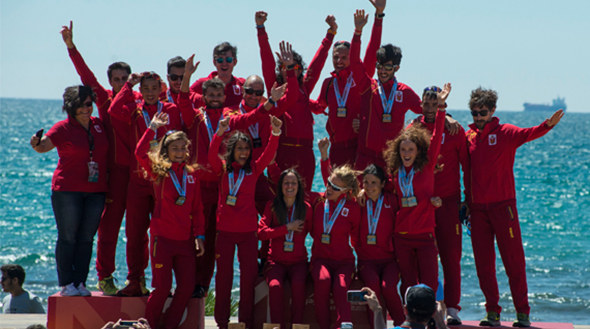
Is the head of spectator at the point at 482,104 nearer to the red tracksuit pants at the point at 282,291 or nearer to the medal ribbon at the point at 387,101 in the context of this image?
the medal ribbon at the point at 387,101

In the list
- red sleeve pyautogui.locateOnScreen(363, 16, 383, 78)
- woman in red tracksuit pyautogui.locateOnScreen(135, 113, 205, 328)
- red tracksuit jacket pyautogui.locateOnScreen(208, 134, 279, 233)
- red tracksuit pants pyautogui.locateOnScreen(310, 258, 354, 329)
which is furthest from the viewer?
red sleeve pyautogui.locateOnScreen(363, 16, 383, 78)

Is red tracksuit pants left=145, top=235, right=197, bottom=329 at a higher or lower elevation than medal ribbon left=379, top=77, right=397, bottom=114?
lower

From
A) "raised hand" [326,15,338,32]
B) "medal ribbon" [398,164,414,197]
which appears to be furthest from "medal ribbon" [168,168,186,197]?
"raised hand" [326,15,338,32]

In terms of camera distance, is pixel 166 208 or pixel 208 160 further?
pixel 208 160

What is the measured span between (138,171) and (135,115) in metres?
0.65

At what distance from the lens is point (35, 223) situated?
26.8 m

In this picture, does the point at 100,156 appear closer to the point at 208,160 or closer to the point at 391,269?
the point at 208,160

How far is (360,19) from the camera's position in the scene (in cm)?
779

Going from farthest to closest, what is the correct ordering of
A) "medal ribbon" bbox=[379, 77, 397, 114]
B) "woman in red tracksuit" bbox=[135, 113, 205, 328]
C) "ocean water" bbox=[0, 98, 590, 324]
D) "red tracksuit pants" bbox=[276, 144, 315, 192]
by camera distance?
"ocean water" bbox=[0, 98, 590, 324] → "red tracksuit pants" bbox=[276, 144, 315, 192] → "medal ribbon" bbox=[379, 77, 397, 114] → "woman in red tracksuit" bbox=[135, 113, 205, 328]

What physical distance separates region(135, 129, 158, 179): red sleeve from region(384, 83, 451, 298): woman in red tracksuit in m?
2.57

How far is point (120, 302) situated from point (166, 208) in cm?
121

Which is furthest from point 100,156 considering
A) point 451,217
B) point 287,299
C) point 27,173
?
point 27,173

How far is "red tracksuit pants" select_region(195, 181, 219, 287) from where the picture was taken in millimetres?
7645

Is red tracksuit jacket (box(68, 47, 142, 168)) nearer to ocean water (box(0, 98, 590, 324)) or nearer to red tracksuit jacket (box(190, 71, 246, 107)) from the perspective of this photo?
red tracksuit jacket (box(190, 71, 246, 107))
